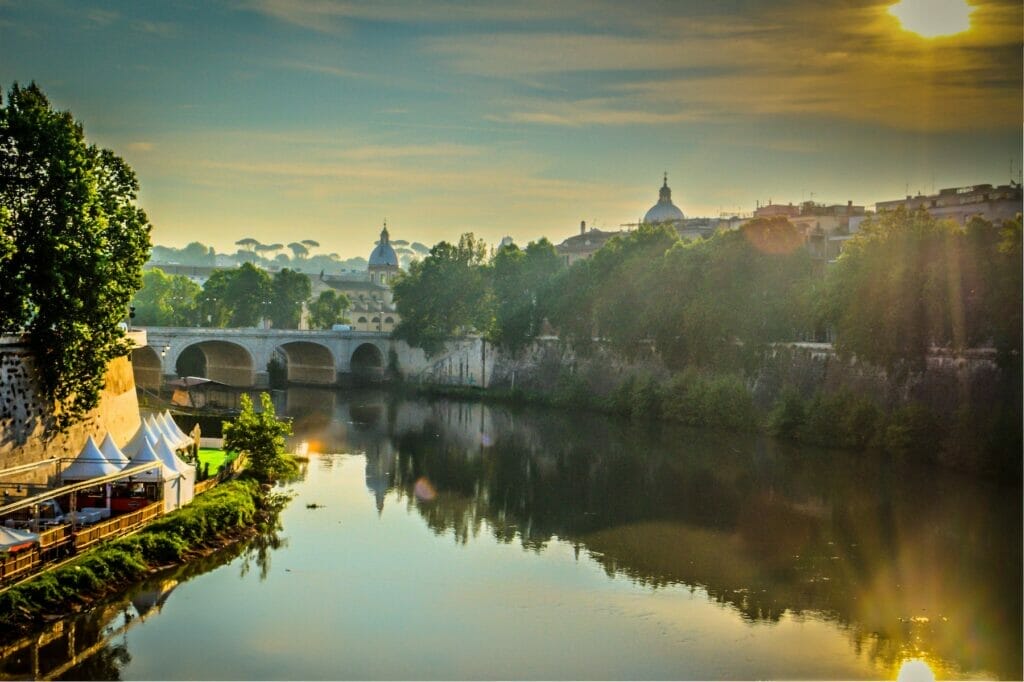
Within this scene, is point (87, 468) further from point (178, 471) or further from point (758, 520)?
point (758, 520)

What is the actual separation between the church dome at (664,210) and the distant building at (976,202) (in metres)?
35.6

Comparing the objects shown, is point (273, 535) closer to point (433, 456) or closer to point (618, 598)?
point (618, 598)

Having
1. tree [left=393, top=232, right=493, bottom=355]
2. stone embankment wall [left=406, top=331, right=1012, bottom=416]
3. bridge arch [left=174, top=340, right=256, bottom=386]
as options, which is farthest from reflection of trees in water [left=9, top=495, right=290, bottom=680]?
tree [left=393, top=232, right=493, bottom=355]

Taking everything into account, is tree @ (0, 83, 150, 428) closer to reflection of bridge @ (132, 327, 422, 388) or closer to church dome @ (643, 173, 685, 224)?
reflection of bridge @ (132, 327, 422, 388)

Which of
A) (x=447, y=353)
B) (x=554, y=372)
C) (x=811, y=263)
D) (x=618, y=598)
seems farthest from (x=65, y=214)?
(x=447, y=353)

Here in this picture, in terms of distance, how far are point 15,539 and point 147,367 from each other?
174ft

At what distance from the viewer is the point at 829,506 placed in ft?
113

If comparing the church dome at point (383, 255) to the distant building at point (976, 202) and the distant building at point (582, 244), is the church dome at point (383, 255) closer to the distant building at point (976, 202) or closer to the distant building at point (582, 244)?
the distant building at point (582, 244)

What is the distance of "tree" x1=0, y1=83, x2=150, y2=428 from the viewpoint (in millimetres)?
28109

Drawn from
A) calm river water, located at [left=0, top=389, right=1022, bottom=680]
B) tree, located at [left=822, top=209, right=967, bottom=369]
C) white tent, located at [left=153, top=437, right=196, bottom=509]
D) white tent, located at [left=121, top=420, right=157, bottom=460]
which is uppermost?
tree, located at [left=822, top=209, right=967, bottom=369]

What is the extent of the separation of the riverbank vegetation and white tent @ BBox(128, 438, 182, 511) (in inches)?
1007

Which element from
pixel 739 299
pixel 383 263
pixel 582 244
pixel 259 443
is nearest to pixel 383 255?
pixel 383 263

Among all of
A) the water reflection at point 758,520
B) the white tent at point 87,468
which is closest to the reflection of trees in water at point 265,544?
the white tent at point 87,468

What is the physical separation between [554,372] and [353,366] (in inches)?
738
